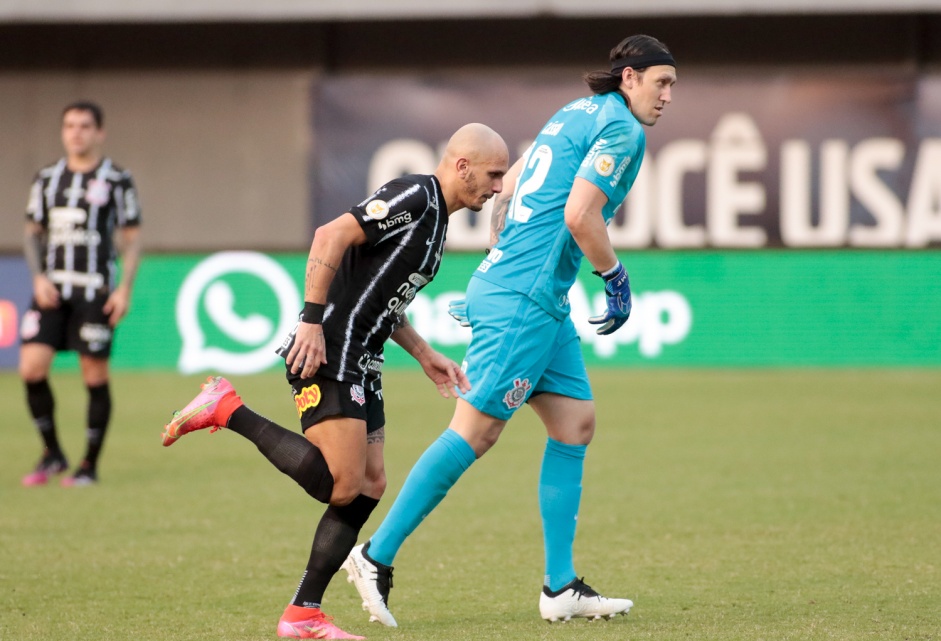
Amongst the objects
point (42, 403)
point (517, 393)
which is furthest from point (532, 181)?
point (42, 403)

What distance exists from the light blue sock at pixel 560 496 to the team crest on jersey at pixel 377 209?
1.17 m

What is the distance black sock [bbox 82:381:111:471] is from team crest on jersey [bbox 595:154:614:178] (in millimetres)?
Answer: 4577

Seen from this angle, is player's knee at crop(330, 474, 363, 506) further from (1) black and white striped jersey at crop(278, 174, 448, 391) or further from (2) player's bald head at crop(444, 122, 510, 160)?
(2) player's bald head at crop(444, 122, 510, 160)

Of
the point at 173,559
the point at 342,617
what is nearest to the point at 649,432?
the point at 173,559

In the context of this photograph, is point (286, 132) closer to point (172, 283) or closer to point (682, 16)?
point (172, 283)

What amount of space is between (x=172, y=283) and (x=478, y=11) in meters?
4.74

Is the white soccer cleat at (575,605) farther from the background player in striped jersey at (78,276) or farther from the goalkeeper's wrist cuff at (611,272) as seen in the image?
the background player in striped jersey at (78,276)

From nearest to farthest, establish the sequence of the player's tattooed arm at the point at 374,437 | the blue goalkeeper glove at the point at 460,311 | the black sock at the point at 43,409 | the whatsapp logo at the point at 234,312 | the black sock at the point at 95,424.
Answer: the player's tattooed arm at the point at 374,437 < the blue goalkeeper glove at the point at 460,311 < the black sock at the point at 95,424 < the black sock at the point at 43,409 < the whatsapp logo at the point at 234,312

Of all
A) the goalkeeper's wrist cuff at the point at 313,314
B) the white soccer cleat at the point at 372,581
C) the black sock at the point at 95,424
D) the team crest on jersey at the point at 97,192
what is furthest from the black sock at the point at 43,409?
the goalkeeper's wrist cuff at the point at 313,314

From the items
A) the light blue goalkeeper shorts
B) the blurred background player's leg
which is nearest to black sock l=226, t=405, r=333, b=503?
the light blue goalkeeper shorts

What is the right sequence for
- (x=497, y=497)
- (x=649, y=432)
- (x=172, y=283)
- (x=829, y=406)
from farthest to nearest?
1. (x=172, y=283)
2. (x=829, y=406)
3. (x=649, y=432)
4. (x=497, y=497)

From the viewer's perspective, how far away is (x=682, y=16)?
1812 cm

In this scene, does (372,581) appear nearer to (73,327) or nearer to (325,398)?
(325,398)

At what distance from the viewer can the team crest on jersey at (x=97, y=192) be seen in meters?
8.73
